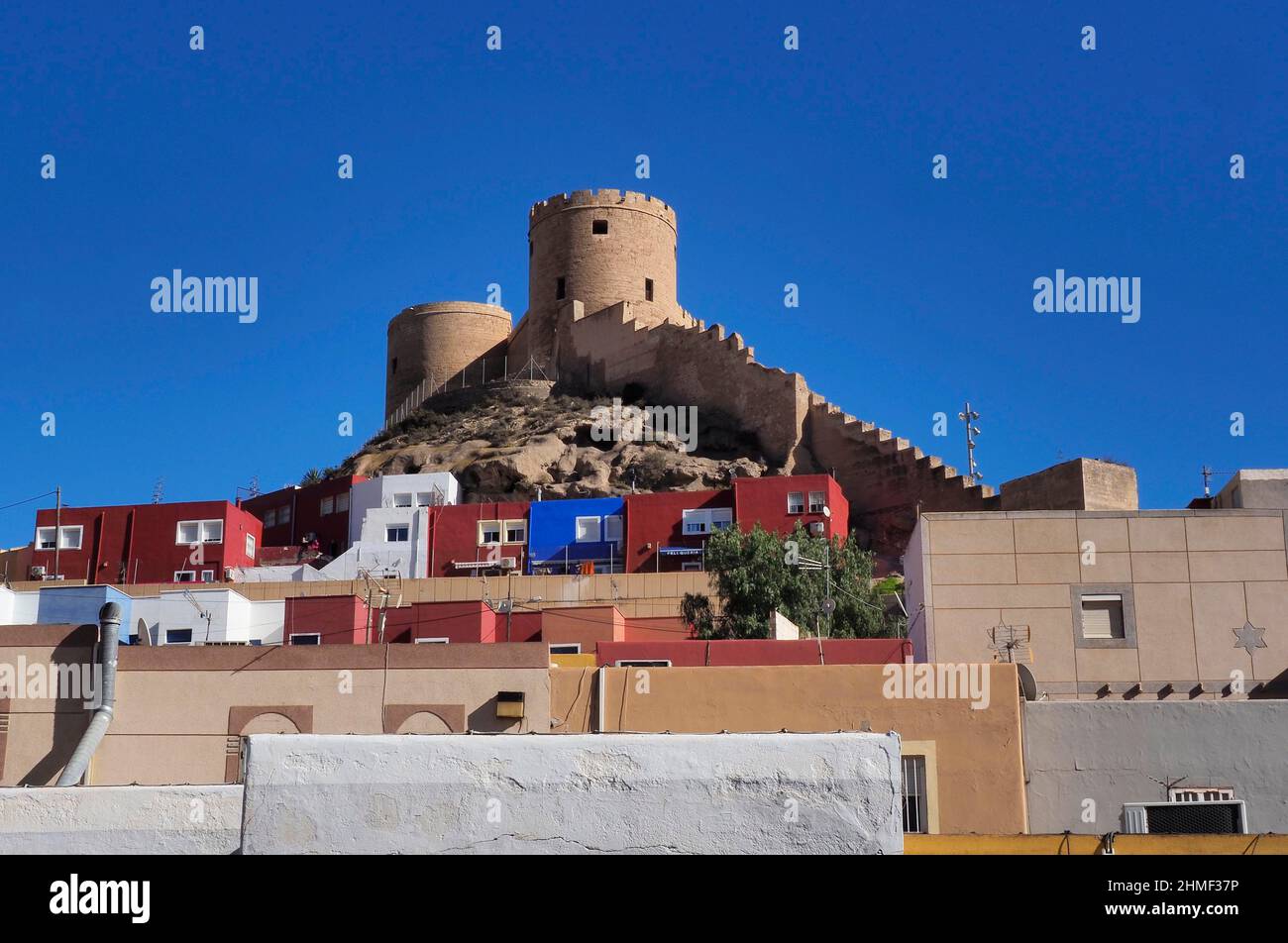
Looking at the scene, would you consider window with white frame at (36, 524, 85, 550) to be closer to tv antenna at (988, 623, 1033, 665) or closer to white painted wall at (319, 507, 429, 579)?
white painted wall at (319, 507, 429, 579)

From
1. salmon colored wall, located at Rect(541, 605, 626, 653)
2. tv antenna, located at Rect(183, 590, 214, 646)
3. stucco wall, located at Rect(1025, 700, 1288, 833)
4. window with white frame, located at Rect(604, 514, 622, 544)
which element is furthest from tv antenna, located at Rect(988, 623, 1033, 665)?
window with white frame, located at Rect(604, 514, 622, 544)

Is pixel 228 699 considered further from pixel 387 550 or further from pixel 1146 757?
pixel 387 550

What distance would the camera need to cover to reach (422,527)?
4519cm

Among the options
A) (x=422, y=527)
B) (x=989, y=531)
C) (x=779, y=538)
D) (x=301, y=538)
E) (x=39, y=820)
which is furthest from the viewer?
(x=301, y=538)

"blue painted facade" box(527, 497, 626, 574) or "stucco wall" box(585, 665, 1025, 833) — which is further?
"blue painted facade" box(527, 497, 626, 574)

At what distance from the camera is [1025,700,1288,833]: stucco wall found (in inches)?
613

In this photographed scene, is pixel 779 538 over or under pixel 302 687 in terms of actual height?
over

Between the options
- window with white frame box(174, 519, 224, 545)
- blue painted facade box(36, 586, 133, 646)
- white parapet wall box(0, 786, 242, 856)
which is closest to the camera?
white parapet wall box(0, 786, 242, 856)

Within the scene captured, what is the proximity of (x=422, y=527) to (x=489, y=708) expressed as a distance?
83.3 feet

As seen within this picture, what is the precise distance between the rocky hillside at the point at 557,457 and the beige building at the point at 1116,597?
1083 inches

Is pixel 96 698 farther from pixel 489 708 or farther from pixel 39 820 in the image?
pixel 39 820

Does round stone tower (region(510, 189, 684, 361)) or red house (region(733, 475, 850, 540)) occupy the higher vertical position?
round stone tower (region(510, 189, 684, 361))

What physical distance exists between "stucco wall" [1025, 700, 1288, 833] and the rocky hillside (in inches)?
1230
